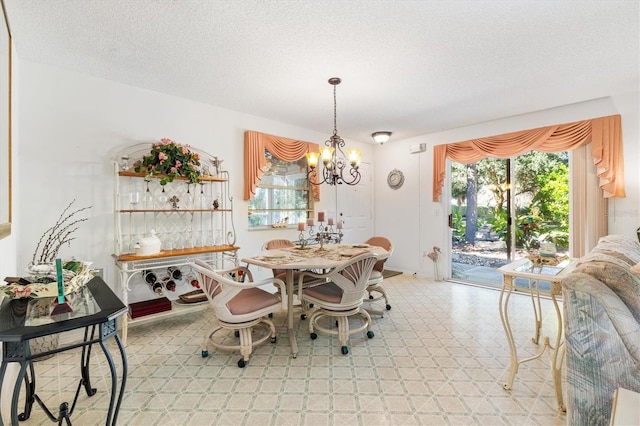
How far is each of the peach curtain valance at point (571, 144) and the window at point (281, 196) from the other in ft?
8.56

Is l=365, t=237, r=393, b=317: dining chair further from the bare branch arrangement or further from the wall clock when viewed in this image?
the bare branch arrangement

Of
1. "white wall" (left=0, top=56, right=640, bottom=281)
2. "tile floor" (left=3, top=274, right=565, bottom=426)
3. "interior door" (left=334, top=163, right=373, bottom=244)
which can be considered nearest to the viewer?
"tile floor" (left=3, top=274, right=565, bottom=426)

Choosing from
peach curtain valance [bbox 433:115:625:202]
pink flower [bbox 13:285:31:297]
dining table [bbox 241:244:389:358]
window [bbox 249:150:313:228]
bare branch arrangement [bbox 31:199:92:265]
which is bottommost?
dining table [bbox 241:244:389:358]

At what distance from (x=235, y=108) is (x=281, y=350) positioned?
10.2 ft

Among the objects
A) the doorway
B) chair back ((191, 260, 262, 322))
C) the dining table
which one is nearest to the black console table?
chair back ((191, 260, 262, 322))

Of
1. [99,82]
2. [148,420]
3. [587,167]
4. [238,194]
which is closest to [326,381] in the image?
[148,420]

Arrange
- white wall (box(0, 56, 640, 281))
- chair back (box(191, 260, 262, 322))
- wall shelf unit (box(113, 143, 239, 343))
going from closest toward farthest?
chair back (box(191, 260, 262, 322))
white wall (box(0, 56, 640, 281))
wall shelf unit (box(113, 143, 239, 343))

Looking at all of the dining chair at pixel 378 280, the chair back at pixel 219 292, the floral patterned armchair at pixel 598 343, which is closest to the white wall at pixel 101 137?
the chair back at pixel 219 292

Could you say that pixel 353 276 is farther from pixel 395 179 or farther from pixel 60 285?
pixel 395 179

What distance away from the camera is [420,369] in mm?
2238

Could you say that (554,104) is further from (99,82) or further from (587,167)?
(99,82)

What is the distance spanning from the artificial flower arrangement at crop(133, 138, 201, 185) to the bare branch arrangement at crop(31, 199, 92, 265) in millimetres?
719

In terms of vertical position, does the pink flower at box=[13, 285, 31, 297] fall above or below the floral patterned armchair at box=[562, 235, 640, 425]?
above

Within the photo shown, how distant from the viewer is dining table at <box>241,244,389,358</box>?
248 centimetres
